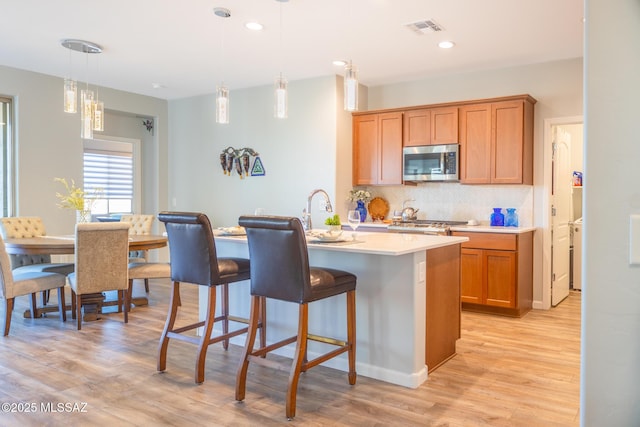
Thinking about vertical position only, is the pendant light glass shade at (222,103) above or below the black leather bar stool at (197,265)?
above

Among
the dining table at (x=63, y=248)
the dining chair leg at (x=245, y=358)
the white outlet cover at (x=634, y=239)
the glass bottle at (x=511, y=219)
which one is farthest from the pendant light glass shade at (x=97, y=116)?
the white outlet cover at (x=634, y=239)

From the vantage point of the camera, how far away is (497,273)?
4.81 m

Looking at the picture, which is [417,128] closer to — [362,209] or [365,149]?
[365,149]

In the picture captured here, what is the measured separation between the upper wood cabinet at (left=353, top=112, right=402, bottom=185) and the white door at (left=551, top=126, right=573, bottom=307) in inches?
68.5

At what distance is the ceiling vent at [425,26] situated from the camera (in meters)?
4.09

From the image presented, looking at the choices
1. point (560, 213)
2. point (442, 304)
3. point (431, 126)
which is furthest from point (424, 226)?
point (442, 304)

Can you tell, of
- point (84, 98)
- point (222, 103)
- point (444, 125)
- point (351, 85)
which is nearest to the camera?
point (351, 85)

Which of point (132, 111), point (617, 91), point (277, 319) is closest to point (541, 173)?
point (277, 319)

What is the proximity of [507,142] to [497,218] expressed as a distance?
842 mm

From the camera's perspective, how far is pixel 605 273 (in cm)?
123

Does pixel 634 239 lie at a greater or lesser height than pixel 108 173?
lesser

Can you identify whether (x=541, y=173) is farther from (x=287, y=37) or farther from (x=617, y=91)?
(x=617, y=91)

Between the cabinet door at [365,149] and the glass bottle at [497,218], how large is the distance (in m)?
1.46

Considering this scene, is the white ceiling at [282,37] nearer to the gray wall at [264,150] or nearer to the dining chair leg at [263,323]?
the gray wall at [264,150]
